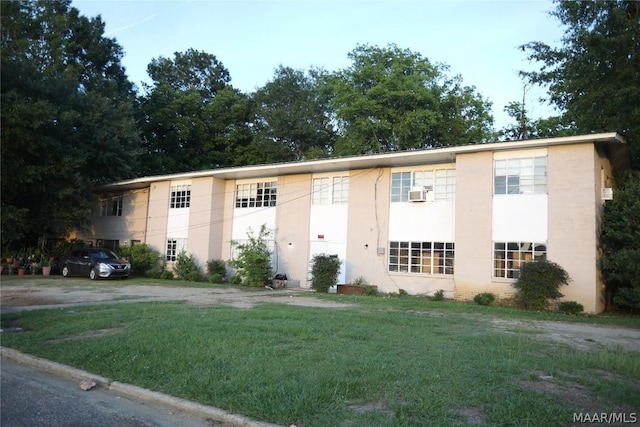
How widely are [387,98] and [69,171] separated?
66.7ft

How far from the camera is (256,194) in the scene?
85.3ft

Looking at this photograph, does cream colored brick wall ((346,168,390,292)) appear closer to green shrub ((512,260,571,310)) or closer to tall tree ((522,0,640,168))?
green shrub ((512,260,571,310))

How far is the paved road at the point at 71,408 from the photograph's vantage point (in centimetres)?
498

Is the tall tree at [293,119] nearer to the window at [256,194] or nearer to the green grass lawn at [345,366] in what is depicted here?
the window at [256,194]

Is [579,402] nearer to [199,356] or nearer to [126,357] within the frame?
[199,356]

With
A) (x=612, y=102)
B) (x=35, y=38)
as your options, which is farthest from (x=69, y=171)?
(x=612, y=102)

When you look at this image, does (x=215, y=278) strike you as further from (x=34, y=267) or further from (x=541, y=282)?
(x=541, y=282)

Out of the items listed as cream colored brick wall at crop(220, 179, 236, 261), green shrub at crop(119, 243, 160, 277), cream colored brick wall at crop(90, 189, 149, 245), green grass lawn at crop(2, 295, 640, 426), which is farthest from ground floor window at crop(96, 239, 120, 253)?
green grass lawn at crop(2, 295, 640, 426)

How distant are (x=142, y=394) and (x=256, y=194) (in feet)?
67.1

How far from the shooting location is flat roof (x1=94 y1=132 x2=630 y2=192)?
53.6ft

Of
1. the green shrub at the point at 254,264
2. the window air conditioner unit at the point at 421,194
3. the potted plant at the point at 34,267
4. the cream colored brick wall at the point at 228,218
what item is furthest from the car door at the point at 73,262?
the window air conditioner unit at the point at 421,194

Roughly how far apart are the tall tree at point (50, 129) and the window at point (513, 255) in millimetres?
21191

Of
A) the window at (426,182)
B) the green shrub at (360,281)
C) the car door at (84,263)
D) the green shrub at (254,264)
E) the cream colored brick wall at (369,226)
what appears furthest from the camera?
the car door at (84,263)

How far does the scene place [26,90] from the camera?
78.5ft
